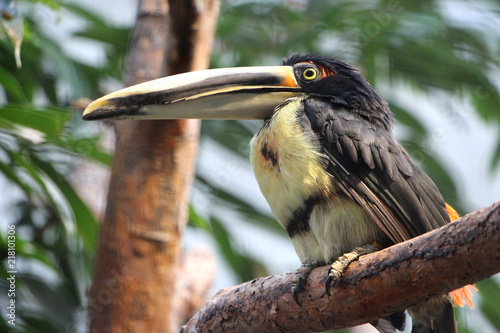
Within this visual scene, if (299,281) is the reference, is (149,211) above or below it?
above

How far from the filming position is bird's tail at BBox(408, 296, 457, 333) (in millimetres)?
2750

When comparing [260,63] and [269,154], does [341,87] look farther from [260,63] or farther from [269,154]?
[260,63]

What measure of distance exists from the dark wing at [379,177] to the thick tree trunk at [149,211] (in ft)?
4.30

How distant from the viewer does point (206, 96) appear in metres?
3.09

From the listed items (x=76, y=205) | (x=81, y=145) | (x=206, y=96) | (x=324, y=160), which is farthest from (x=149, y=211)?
(x=324, y=160)

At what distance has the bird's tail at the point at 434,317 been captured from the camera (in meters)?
2.75

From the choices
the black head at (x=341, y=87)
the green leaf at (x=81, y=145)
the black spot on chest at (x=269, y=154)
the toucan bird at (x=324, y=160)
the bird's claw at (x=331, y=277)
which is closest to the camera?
the bird's claw at (x=331, y=277)

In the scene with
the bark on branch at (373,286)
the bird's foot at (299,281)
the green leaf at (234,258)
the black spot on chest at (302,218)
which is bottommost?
the bark on branch at (373,286)

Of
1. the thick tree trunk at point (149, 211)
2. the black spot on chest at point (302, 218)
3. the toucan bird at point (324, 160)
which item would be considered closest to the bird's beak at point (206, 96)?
the toucan bird at point (324, 160)

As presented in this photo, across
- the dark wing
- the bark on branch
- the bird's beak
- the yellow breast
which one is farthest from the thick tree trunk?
the dark wing

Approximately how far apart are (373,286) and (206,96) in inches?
51.8

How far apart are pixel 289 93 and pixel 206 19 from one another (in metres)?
1.00

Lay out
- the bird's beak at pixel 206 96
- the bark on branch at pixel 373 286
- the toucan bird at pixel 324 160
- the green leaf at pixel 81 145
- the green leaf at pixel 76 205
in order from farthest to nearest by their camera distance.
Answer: the green leaf at pixel 76 205, the green leaf at pixel 81 145, the bird's beak at pixel 206 96, the toucan bird at pixel 324 160, the bark on branch at pixel 373 286

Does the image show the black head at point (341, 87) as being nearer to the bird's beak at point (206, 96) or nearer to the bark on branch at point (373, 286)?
the bird's beak at point (206, 96)
